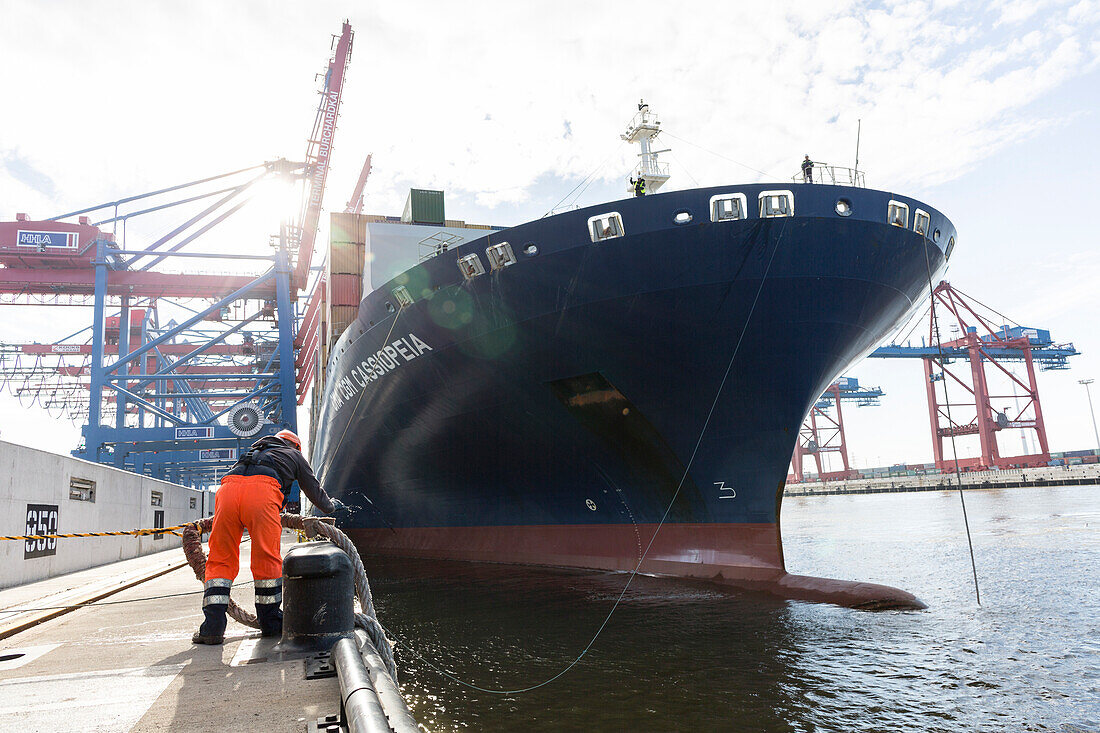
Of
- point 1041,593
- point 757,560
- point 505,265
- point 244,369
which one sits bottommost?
point 1041,593

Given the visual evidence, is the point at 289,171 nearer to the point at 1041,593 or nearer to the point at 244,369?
the point at 244,369

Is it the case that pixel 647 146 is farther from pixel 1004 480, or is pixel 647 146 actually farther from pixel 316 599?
pixel 1004 480

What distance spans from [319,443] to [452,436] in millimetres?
10760

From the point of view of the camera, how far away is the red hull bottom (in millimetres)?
8492

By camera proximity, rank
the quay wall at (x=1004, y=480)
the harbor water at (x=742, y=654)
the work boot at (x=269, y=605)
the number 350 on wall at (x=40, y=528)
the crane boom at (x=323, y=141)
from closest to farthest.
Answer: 1. the work boot at (x=269, y=605)
2. the harbor water at (x=742, y=654)
3. the number 350 on wall at (x=40, y=528)
4. the crane boom at (x=323, y=141)
5. the quay wall at (x=1004, y=480)

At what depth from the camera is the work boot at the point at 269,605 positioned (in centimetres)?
417

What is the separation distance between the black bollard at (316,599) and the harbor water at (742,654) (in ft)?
4.56

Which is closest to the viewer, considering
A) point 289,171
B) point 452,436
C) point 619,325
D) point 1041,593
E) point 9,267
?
point 1041,593


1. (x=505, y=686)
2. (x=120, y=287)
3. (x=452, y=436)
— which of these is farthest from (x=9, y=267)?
(x=505, y=686)

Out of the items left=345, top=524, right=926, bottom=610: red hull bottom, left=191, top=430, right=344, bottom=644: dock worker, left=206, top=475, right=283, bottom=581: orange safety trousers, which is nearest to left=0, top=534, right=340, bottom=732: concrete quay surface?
left=191, top=430, right=344, bottom=644: dock worker

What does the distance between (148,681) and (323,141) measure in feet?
96.2

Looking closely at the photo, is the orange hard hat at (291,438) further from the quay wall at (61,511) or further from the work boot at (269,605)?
the quay wall at (61,511)

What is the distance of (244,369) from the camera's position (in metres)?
39.8

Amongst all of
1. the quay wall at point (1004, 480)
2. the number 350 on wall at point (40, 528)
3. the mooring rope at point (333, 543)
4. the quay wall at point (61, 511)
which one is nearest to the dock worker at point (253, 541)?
the mooring rope at point (333, 543)
